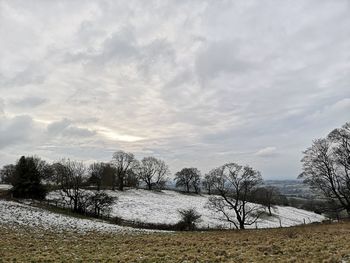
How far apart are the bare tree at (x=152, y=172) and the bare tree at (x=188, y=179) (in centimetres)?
587

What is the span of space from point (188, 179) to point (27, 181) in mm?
69833

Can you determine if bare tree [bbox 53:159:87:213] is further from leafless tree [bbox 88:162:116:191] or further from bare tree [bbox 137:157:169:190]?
bare tree [bbox 137:157:169:190]

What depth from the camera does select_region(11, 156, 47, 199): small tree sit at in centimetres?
5516

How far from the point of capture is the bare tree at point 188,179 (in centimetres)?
11738

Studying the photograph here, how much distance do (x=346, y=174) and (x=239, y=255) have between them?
1234 inches

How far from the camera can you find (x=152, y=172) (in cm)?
11431

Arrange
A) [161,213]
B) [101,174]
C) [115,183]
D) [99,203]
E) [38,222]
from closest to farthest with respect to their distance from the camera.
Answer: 1. [38,222]
2. [99,203]
3. [161,213]
4. [101,174]
5. [115,183]

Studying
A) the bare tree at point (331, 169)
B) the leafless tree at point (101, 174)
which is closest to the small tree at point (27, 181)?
the leafless tree at point (101, 174)

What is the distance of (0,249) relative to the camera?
1833cm

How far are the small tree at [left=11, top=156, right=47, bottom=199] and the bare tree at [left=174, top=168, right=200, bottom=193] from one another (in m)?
66.3

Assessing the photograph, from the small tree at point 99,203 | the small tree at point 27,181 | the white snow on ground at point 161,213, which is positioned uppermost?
the small tree at point 27,181

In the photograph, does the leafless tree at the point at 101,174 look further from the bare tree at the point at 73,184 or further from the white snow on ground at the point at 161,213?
the bare tree at the point at 73,184

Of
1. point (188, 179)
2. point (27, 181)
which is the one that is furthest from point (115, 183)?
point (27, 181)

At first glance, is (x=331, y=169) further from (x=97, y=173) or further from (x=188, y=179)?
(x=188, y=179)
